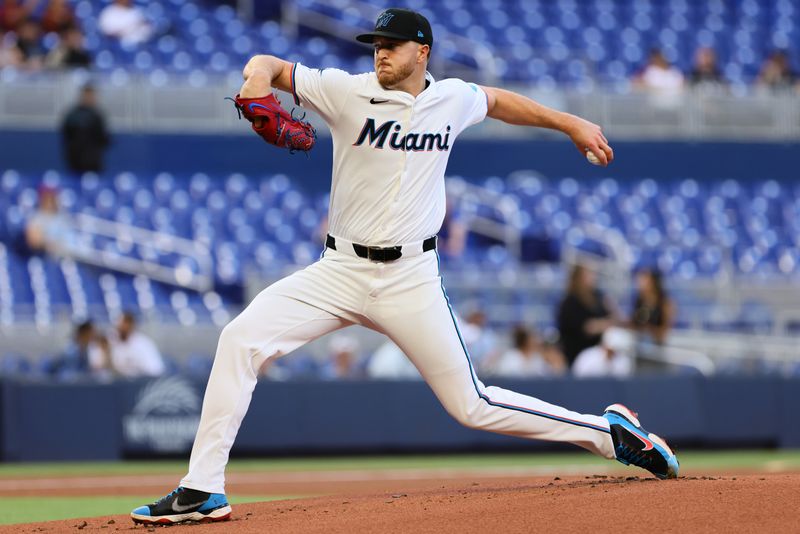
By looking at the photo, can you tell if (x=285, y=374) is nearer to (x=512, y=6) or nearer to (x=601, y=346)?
(x=601, y=346)

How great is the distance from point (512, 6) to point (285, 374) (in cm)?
1004

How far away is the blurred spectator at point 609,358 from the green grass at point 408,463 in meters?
0.82

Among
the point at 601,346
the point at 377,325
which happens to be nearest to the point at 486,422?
the point at 377,325

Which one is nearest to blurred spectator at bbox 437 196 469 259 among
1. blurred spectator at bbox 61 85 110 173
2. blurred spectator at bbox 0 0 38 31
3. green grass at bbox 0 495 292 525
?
blurred spectator at bbox 61 85 110 173

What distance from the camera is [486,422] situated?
5.99 meters

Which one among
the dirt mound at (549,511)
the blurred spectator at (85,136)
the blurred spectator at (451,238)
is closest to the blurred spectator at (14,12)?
the blurred spectator at (85,136)

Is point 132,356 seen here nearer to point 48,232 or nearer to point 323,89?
point 48,232

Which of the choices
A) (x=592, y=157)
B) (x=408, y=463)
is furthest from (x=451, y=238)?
(x=592, y=157)

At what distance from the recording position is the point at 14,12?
1833 centimetres

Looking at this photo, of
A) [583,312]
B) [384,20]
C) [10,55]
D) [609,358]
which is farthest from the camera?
[10,55]

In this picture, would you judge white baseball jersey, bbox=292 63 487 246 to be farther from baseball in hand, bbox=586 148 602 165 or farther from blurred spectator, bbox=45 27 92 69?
blurred spectator, bbox=45 27 92 69

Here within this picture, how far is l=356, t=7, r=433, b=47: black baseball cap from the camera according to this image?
5.67 m

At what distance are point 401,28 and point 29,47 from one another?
13.0 meters

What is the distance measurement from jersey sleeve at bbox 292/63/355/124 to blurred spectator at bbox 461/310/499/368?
6.88 metres
